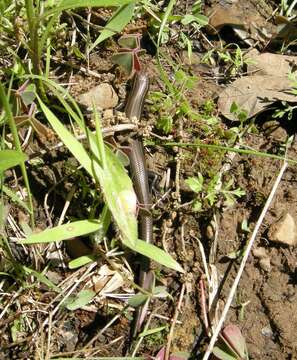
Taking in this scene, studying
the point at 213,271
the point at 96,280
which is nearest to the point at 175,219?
the point at 213,271

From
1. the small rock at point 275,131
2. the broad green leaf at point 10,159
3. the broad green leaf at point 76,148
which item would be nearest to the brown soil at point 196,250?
the small rock at point 275,131

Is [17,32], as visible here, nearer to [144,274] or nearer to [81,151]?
[81,151]

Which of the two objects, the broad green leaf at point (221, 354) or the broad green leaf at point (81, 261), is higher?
the broad green leaf at point (81, 261)

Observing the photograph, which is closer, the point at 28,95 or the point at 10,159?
the point at 10,159

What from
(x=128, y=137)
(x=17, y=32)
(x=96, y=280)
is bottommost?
(x=96, y=280)

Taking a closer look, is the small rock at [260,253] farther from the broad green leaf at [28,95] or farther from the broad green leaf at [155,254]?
the broad green leaf at [28,95]

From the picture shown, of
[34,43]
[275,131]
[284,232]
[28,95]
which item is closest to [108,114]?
[28,95]

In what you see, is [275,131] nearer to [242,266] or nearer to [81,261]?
[242,266]
